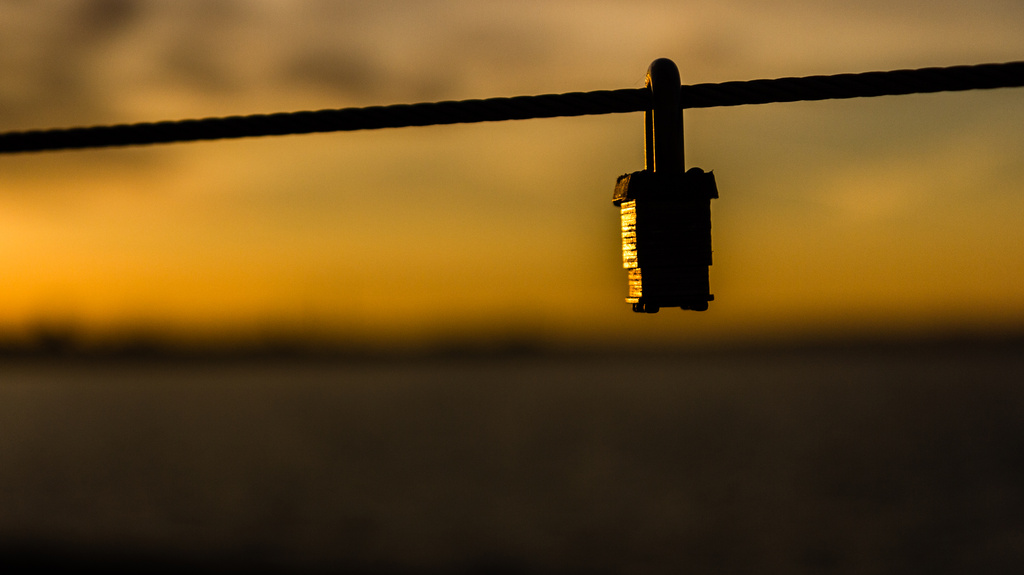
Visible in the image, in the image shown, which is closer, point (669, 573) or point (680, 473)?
point (669, 573)

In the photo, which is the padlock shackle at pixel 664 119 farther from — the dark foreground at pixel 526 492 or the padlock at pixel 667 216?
the dark foreground at pixel 526 492

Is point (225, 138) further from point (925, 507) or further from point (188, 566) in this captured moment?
point (925, 507)

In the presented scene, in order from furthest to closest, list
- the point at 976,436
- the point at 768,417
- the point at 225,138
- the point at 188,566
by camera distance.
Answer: the point at 768,417, the point at 976,436, the point at 188,566, the point at 225,138

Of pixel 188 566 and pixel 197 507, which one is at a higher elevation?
pixel 197 507

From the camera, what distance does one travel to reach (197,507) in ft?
189

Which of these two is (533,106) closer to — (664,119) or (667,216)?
(664,119)

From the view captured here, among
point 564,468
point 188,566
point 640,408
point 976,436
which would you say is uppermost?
point 640,408

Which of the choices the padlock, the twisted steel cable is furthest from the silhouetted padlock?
the twisted steel cable

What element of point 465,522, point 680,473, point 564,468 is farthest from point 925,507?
point 465,522

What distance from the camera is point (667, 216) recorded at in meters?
2.98

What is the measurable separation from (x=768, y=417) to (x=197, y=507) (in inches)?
3087

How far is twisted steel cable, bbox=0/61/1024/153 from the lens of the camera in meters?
2.56

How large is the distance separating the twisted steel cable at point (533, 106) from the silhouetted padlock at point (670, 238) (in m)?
0.29

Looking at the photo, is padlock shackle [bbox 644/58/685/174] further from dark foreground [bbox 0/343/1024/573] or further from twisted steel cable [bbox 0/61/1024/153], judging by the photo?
dark foreground [bbox 0/343/1024/573]
